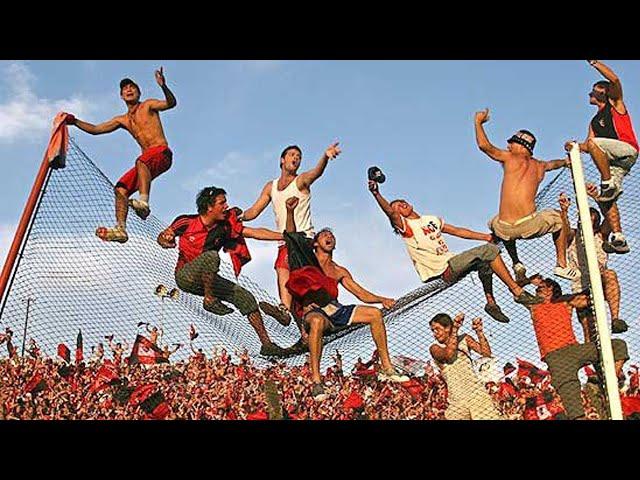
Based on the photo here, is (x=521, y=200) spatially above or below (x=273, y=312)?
above

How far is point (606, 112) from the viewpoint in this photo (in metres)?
5.88

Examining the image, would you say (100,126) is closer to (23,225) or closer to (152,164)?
(152,164)

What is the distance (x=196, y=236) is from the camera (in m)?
5.89

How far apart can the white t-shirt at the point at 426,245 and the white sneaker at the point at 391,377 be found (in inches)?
27.4

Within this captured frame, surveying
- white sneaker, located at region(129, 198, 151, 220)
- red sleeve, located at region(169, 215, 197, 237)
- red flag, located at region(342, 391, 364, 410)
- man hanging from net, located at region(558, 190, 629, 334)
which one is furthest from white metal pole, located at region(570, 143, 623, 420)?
white sneaker, located at region(129, 198, 151, 220)

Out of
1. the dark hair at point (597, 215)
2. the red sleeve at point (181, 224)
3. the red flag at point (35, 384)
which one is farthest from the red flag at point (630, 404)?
the red flag at point (35, 384)

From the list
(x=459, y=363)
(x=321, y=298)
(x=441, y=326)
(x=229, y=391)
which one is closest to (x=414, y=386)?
(x=459, y=363)

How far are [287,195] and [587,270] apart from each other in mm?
2167

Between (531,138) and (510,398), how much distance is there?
186cm

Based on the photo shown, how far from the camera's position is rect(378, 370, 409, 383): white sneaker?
559cm

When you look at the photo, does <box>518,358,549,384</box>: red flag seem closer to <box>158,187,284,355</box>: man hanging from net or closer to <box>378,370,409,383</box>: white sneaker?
<box>378,370,409,383</box>: white sneaker

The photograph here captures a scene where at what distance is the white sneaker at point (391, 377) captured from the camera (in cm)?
559

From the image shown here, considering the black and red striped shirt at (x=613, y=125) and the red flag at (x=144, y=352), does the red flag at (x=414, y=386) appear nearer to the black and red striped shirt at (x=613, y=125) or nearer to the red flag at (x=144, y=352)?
the red flag at (x=144, y=352)
